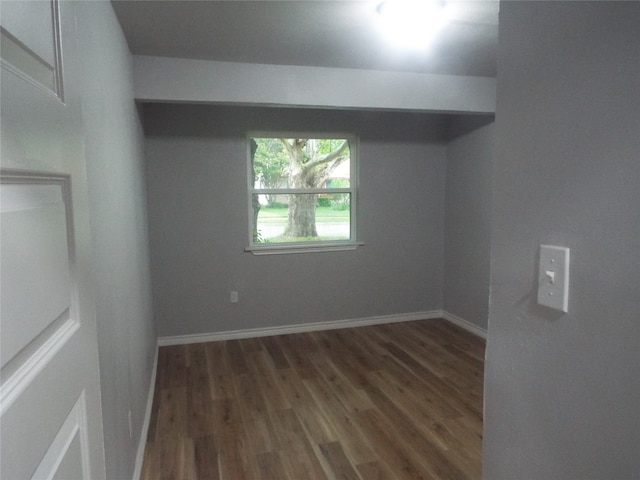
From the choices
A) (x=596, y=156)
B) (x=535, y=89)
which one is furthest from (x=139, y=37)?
(x=596, y=156)

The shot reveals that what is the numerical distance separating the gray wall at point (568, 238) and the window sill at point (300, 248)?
319cm

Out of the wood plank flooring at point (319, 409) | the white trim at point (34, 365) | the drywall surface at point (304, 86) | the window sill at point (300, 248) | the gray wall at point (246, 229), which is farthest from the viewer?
the window sill at point (300, 248)

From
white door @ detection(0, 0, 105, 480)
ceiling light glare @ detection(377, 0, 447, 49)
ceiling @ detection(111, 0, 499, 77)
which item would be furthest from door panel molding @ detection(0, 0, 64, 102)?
ceiling light glare @ detection(377, 0, 447, 49)

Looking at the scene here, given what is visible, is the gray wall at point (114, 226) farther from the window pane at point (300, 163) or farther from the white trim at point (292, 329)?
the window pane at point (300, 163)

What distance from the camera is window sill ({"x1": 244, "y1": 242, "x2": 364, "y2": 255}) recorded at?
13.0 feet

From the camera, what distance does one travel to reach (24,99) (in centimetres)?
52

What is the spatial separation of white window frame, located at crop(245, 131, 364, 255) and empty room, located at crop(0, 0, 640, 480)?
2cm

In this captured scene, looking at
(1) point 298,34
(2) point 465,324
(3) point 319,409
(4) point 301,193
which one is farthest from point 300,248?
(1) point 298,34

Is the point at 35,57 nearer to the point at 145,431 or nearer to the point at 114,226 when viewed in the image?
the point at 114,226

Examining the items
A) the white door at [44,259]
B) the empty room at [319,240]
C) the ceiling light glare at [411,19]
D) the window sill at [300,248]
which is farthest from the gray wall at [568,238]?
the window sill at [300,248]

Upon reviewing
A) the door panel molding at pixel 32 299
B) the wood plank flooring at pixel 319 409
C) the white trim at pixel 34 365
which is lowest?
the wood plank flooring at pixel 319 409

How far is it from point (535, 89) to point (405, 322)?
12.8 feet

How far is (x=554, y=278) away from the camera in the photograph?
73cm

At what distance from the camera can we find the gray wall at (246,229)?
145 inches
